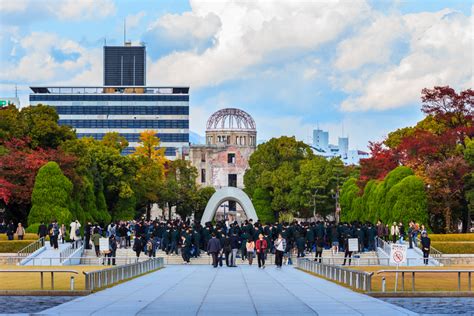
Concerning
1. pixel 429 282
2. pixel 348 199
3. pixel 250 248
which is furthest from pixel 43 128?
pixel 429 282

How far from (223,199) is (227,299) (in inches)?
2554

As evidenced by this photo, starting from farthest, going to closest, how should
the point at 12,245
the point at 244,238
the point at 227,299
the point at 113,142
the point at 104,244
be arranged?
the point at 113,142 < the point at 12,245 < the point at 244,238 < the point at 104,244 < the point at 227,299

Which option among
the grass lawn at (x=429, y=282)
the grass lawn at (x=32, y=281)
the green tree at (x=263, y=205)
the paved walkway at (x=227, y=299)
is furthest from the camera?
the green tree at (x=263, y=205)

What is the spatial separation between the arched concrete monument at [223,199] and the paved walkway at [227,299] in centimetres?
5112

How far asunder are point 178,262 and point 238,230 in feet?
13.6

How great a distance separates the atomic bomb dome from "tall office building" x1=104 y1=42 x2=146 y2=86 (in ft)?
108

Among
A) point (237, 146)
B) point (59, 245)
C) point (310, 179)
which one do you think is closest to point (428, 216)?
point (59, 245)

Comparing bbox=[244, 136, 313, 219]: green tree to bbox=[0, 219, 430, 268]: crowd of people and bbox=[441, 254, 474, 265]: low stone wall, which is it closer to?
bbox=[0, 219, 430, 268]: crowd of people

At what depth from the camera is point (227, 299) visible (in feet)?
96.6

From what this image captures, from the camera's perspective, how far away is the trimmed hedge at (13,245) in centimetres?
5922

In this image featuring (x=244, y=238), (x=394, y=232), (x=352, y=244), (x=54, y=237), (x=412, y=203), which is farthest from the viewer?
(x=412, y=203)

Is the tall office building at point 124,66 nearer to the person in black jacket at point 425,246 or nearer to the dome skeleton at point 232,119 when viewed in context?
the dome skeleton at point 232,119

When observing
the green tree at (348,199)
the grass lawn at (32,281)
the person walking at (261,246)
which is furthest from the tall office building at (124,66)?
the grass lawn at (32,281)

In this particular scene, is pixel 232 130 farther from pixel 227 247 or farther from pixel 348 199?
pixel 227 247
